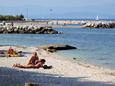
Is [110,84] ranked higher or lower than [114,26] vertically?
higher

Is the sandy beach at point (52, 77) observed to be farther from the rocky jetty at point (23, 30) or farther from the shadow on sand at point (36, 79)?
the rocky jetty at point (23, 30)

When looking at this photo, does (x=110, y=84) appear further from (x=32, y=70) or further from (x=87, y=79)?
(x=32, y=70)

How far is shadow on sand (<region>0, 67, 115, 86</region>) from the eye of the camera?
19.2 m

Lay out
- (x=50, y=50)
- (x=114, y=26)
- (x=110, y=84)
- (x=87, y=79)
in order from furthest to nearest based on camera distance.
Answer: (x=114, y=26) < (x=50, y=50) < (x=87, y=79) < (x=110, y=84)

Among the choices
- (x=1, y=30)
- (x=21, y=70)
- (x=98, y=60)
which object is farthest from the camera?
(x=1, y=30)

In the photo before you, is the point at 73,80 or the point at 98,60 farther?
the point at 98,60

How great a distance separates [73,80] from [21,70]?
→ 173 inches

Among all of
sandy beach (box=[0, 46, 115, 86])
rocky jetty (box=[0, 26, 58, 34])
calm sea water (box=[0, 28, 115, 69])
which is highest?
sandy beach (box=[0, 46, 115, 86])

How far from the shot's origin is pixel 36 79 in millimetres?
20828

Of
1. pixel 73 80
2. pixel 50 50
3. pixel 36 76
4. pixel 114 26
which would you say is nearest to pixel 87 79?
pixel 73 80

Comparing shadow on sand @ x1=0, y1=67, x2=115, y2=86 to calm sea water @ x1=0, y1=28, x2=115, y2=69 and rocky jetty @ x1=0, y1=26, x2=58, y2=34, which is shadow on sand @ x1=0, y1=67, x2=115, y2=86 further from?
rocky jetty @ x1=0, y1=26, x2=58, y2=34

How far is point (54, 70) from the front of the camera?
25.5 metres

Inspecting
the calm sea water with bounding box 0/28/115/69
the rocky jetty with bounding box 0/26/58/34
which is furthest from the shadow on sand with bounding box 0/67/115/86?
the rocky jetty with bounding box 0/26/58/34

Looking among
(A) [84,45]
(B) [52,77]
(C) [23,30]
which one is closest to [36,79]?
(B) [52,77]
